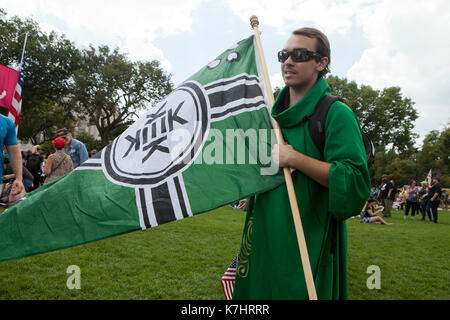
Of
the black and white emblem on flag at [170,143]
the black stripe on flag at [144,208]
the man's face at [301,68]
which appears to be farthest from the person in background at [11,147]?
the man's face at [301,68]

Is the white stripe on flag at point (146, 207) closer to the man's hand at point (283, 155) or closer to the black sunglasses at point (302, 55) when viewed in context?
the man's hand at point (283, 155)

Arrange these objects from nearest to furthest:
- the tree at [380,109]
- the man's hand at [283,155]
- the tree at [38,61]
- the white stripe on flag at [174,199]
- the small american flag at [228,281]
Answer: the man's hand at [283,155] < the white stripe on flag at [174,199] < the small american flag at [228,281] < the tree at [38,61] < the tree at [380,109]

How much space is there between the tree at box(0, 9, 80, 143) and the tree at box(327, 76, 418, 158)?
32087 mm

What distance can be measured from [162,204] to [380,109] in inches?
1822

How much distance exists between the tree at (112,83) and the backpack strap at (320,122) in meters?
33.8

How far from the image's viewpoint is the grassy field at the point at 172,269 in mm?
4125

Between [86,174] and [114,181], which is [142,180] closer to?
[114,181]

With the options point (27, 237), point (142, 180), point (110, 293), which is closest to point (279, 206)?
point (142, 180)

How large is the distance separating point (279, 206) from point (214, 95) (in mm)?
901

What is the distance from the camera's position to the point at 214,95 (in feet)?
7.04

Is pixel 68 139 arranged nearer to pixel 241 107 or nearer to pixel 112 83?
pixel 241 107

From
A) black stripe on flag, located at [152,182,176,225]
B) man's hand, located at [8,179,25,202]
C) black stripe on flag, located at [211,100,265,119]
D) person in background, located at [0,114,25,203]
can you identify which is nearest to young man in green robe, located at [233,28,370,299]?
black stripe on flag, located at [211,100,265,119]

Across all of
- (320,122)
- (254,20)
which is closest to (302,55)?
(320,122)

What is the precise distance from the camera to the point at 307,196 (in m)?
1.75
